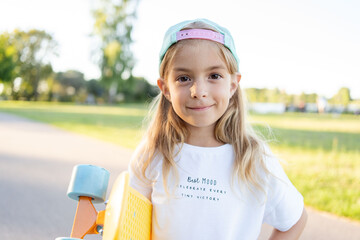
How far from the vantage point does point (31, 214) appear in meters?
3.10

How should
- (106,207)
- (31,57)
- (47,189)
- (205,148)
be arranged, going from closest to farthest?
(106,207), (205,148), (47,189), (31,57)

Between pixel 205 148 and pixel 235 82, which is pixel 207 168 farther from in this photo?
pixel 235 82

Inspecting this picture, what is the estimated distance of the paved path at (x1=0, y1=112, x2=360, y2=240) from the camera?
2.79 m

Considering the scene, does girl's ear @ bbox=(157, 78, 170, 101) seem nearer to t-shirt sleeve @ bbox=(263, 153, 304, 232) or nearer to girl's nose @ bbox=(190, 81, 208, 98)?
girl's nose @ bbox=(190, 81, 208, 98)

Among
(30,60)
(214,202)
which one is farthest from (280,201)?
(30,60)

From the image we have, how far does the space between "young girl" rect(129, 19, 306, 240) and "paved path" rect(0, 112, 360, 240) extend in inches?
57.0

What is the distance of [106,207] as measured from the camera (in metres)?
1.07

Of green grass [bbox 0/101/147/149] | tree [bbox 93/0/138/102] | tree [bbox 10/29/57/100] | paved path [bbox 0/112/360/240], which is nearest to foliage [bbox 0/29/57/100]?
tree [bbox 10/29/57/100]

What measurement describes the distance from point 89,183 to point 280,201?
2.49ft

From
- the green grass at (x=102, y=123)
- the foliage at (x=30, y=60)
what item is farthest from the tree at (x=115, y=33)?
the foliage at (x=30, y=60)

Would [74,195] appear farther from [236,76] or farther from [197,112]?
[236,76]

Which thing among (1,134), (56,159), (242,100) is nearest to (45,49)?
(1,134)

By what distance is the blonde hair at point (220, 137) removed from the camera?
1399 mm

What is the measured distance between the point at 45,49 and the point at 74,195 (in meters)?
52.4
